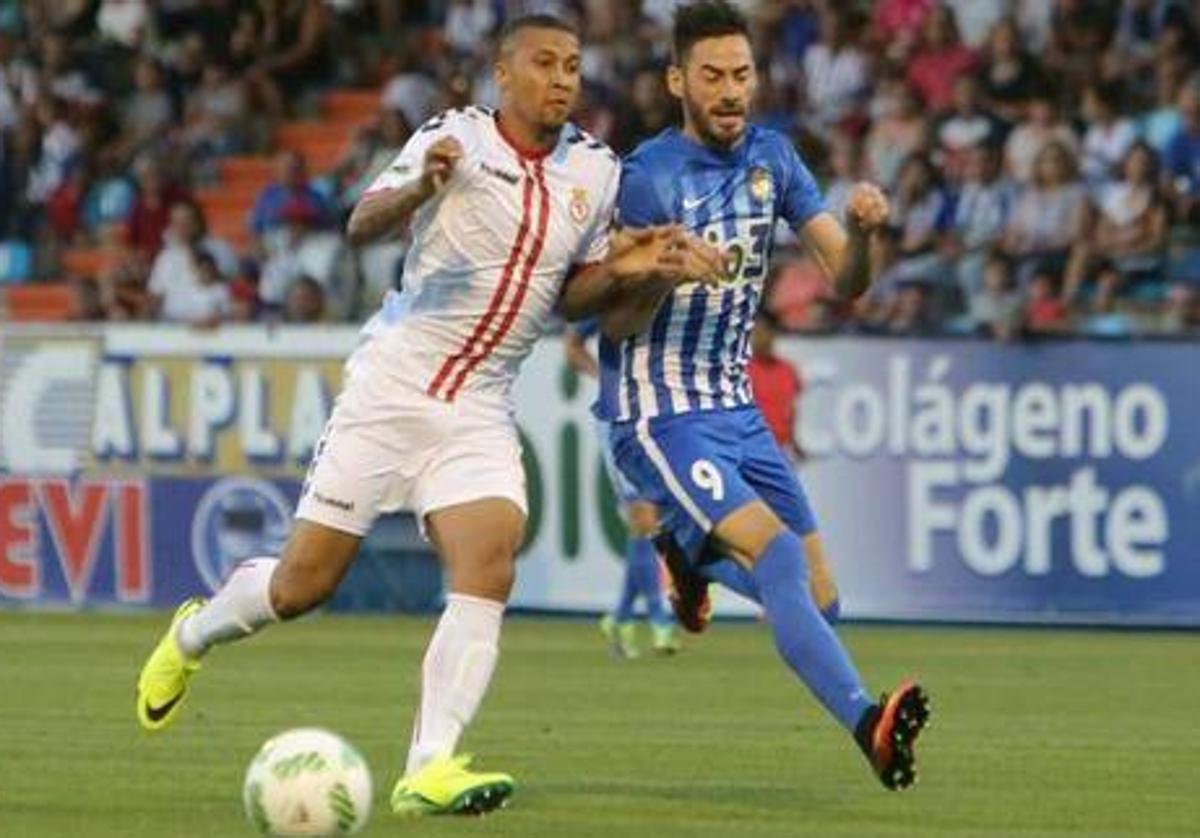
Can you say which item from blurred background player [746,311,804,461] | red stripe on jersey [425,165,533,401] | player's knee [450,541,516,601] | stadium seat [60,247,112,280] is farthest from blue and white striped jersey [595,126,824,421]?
stadium seat [60,247,112,280]

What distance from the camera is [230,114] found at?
2752 centimetres

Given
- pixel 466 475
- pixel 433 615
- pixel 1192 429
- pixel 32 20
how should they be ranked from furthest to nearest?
1. pixel 32 20
2. pixel 433 615
3. pixel 1192 429
4. pixel 466 475

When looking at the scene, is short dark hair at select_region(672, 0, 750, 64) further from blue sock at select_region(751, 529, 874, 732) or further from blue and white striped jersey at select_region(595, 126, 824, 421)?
blue sock at select_region(751, 529, 874, 732)

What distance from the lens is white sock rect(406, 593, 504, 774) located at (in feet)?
35.0

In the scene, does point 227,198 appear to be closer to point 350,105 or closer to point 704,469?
point 350,105

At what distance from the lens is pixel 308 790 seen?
9703mm

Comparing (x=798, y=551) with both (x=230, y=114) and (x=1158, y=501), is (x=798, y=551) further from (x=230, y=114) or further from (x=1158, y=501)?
(x=230, y=114)

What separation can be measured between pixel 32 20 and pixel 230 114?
2.85m

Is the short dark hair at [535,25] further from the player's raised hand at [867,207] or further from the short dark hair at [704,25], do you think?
the player's raised hand at [867,207]

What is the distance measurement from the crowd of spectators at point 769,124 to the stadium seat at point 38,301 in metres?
0.41

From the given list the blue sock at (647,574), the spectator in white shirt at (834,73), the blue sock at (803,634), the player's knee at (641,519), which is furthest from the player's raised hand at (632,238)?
the spectator in white shirt at (834,73)

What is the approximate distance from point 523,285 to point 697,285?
820 millimetres

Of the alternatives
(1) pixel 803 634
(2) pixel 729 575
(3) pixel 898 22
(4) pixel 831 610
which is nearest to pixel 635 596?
(3) pixel 898 22

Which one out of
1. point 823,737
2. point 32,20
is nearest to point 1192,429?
point 823,737
